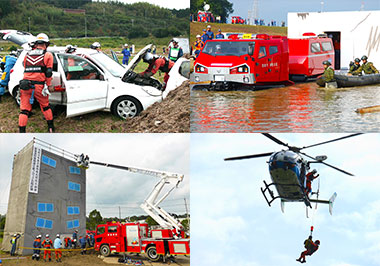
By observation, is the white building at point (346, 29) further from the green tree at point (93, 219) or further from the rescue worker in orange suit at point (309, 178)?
the green tree at point (93, 219)

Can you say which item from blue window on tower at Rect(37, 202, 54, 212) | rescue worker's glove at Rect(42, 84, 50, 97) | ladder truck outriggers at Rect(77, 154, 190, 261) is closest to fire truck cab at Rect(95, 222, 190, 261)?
ladder truck outriggers at Rect(77, 154, 190, 261)

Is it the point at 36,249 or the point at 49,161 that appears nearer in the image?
the point at 36,249

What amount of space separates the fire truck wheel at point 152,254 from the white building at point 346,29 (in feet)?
36.1

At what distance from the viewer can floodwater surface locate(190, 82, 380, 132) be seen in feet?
29.7

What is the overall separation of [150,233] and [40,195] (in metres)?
2.58

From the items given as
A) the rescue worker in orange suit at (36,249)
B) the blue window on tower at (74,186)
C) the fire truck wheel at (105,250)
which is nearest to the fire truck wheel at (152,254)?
the fire truck wheel at (105,250)

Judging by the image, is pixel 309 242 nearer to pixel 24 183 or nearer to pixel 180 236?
pixel 180 236

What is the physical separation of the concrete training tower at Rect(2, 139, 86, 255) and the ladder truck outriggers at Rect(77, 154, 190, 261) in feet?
1.68

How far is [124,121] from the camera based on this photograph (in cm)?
838

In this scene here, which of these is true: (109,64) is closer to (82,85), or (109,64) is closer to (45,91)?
(82,85)

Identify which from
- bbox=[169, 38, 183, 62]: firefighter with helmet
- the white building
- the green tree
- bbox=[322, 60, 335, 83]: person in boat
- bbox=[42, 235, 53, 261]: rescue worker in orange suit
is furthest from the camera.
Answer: the white building

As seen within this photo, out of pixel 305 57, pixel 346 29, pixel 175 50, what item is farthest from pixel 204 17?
pixel 175 50

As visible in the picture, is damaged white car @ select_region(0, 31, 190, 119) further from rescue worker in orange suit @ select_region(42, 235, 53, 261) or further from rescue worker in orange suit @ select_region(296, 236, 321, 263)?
rescue worker in orange suit @ select_region(296, 236, 321, 263)

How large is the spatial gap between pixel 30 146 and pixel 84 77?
2119mm
